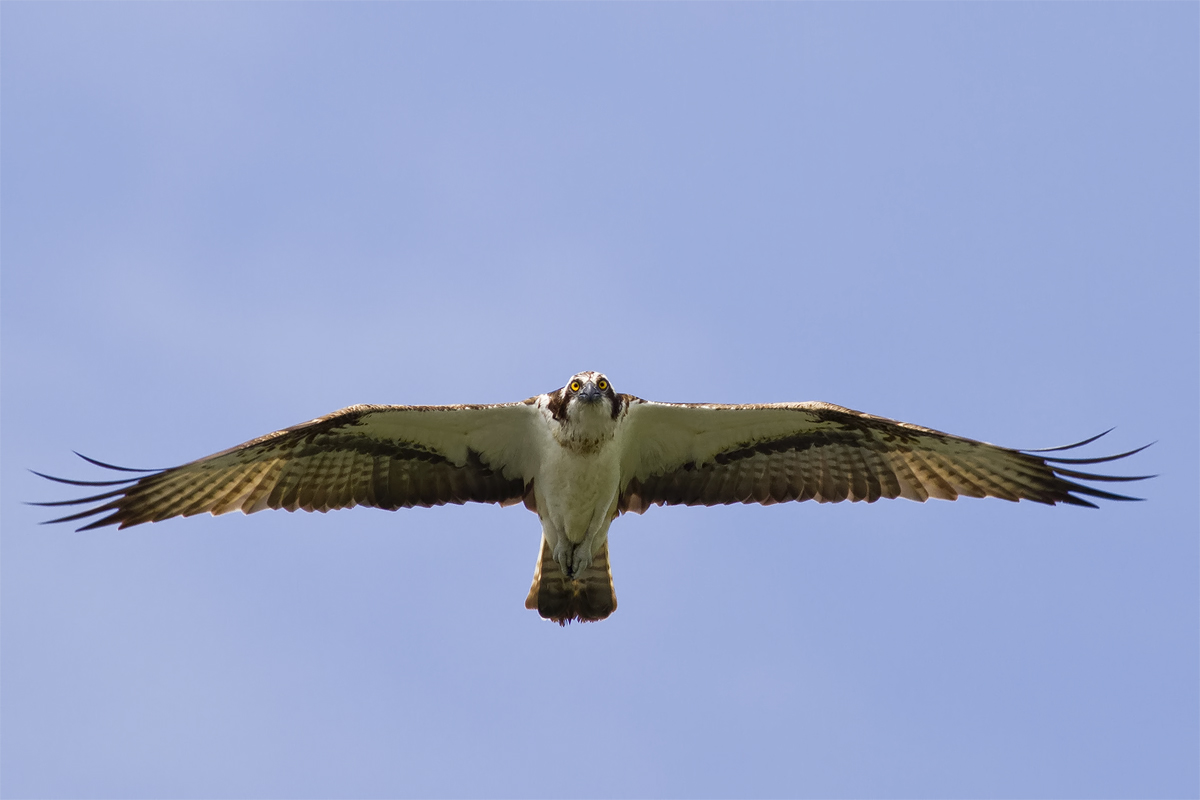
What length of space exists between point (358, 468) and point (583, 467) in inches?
91.0

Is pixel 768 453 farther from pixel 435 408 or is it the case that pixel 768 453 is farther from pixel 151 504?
pixel 151 504

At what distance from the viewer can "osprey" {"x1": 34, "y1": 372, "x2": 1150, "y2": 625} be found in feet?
40.5

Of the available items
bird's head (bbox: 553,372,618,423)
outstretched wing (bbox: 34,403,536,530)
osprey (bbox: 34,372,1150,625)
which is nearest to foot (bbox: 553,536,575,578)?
osprey (bbox: 34,372,1150,625)

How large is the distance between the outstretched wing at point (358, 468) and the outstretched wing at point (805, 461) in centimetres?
132

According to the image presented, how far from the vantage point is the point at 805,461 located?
13.3 meters

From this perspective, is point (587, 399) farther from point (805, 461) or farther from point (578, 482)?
point (805, 461)

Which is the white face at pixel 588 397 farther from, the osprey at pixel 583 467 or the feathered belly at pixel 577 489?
the feathered belly at pixel 577 489

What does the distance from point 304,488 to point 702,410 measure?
3.93 meters

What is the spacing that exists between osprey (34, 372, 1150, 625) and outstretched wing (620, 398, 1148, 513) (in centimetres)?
1

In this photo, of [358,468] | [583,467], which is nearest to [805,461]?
[583,467]

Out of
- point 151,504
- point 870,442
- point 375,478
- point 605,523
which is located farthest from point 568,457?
point 151,504

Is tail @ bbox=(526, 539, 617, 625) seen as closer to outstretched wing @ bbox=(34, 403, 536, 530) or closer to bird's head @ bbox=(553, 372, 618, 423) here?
outstretched wing @ bbox=(34, 403, 536, 530)

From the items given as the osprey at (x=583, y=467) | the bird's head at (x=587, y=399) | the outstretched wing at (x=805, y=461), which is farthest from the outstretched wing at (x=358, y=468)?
the outstretched wing at (x=805, y=461)

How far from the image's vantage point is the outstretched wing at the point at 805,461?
12.8 metres
